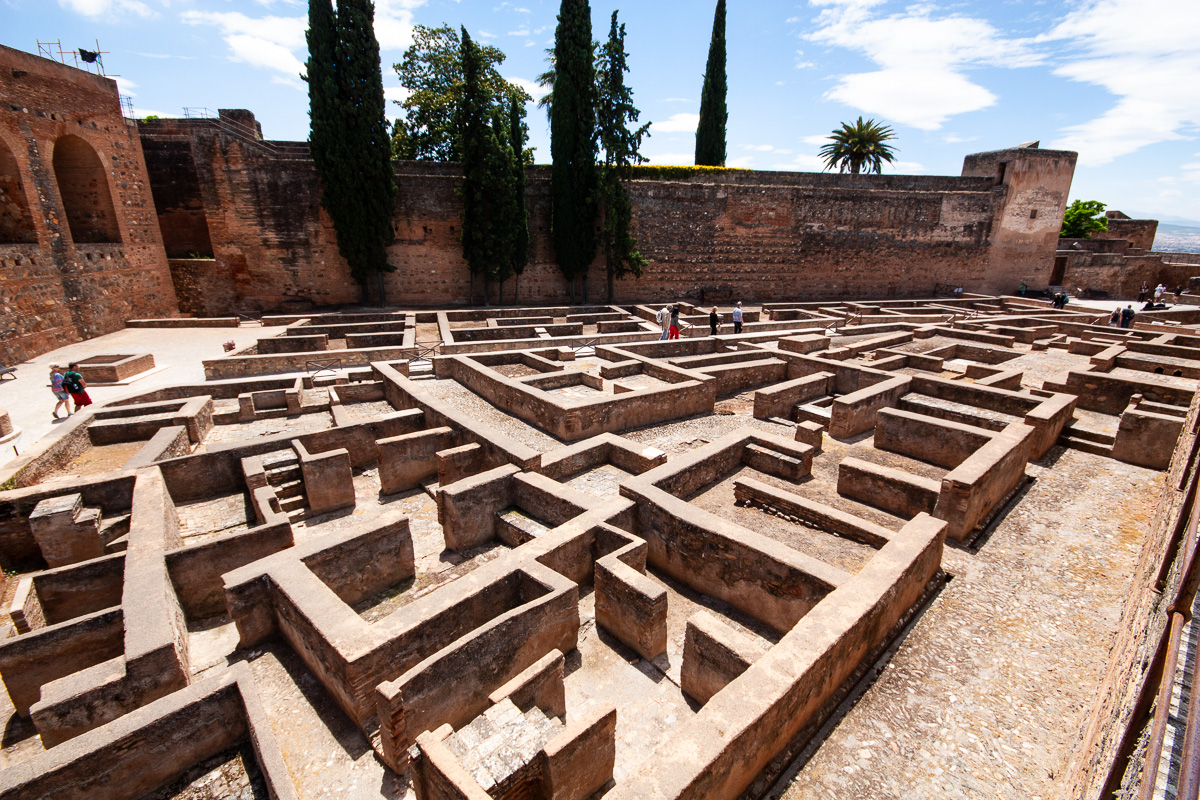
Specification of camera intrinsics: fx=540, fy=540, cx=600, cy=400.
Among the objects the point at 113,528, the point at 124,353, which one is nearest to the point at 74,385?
the point at 124,353

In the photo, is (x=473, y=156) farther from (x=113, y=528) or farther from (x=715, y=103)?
(x=113, y=528)

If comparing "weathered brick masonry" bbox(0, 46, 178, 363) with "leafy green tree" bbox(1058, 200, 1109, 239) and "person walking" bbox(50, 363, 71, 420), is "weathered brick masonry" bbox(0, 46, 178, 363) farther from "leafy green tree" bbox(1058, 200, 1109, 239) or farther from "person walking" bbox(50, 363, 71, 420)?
"leafy green tree" bbox(1058, 200, 1109, 239)

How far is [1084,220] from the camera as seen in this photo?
33.6 meters

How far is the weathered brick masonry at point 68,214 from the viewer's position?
514 inches

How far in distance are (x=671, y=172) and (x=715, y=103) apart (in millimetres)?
5360

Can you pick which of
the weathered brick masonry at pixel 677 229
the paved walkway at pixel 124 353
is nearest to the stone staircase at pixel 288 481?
the paved walkway at pixel 124 353

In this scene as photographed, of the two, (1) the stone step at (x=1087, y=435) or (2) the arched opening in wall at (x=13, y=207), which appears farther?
(2) the arched opening in wall at (x=13, y=207)

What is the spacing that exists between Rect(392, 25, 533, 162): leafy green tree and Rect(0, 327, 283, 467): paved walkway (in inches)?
522

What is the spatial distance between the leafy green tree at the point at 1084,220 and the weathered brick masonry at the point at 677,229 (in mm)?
11784

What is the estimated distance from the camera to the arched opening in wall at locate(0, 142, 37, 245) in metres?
13.1

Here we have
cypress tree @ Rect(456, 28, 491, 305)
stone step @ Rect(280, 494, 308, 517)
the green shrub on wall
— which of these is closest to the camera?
stone step @ Rect(280, 494, 308, 517)

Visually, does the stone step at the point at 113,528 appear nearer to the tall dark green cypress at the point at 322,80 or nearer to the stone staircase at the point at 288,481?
the stone staircase at the point at 288,481

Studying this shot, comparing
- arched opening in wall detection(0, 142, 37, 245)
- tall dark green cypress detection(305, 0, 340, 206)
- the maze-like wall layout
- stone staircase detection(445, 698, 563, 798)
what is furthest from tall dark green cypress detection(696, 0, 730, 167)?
stone staircase detection(445, 698, 563, 798)

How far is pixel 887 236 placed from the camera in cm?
2481
